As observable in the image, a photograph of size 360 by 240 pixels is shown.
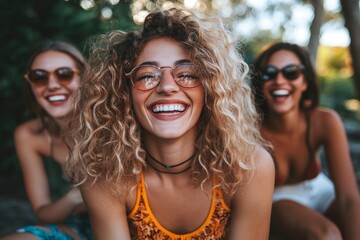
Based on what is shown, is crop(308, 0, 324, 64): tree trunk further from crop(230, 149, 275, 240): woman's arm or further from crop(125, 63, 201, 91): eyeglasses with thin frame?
crop(125, 63, 201, 91): eyeglasses with thin frame

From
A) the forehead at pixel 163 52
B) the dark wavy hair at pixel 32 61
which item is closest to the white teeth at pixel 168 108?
the forehead at pixel 163 52

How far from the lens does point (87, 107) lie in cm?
230

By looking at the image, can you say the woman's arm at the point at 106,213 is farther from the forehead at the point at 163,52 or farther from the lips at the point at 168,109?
the forehead at the point at 163,52

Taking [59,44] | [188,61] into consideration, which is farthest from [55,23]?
[188,61]

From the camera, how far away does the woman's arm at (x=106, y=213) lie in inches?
87.8

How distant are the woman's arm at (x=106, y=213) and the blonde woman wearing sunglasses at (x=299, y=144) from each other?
121 cm

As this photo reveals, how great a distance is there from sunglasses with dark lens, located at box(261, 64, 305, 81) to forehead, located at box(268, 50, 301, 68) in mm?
37

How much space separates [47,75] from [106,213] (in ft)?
4.45

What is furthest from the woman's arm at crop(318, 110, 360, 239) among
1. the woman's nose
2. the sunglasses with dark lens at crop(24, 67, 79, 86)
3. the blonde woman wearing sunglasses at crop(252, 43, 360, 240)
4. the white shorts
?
the sunglasses with dark lens at crop(24, 67, 79, 86)

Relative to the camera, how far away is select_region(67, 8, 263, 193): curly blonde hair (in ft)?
7.01

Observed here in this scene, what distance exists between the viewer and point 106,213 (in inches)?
88.0

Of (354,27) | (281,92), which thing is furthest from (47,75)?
(354,27)

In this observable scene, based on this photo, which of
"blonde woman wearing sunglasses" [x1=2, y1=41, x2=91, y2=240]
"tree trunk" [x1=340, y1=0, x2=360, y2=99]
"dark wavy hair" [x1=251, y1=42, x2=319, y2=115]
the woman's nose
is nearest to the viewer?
the woman's nose

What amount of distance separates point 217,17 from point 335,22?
1066cm
